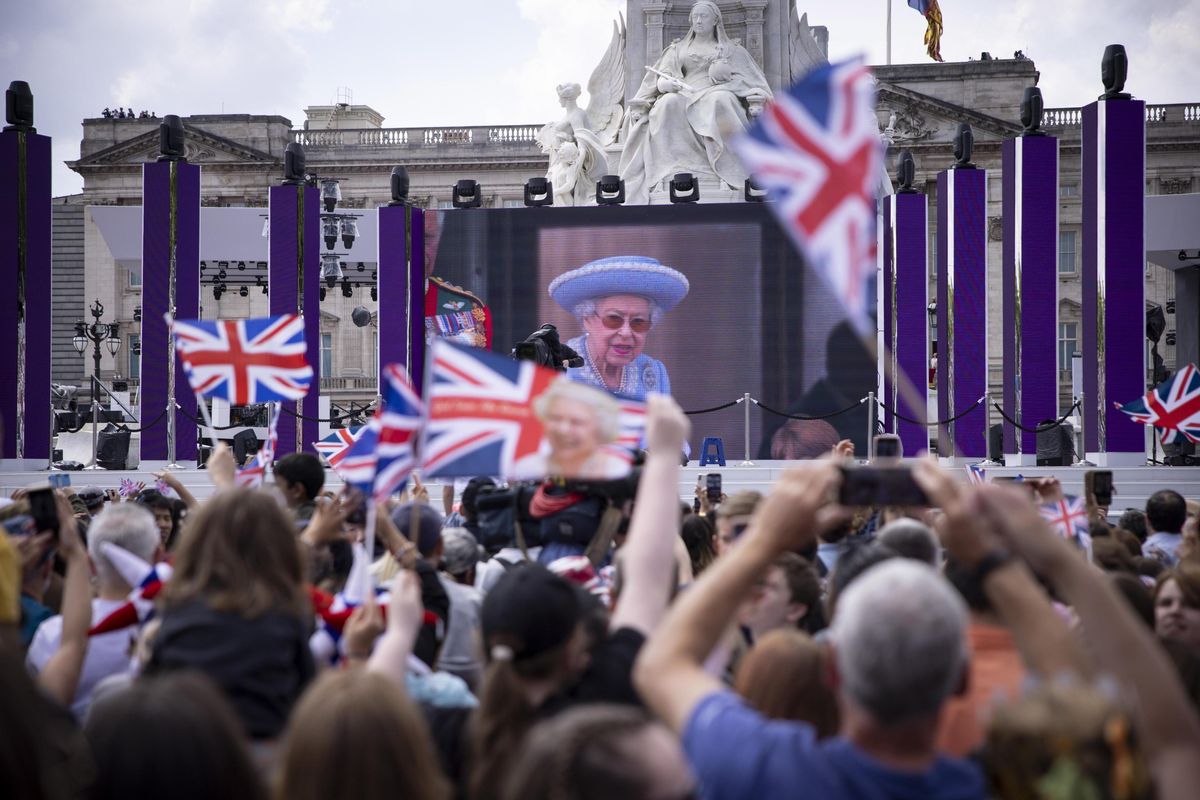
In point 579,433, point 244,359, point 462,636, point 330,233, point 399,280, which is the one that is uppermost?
point 330,233

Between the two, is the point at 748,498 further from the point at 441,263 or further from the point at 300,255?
the point at 441,263

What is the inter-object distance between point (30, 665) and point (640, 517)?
2.22 meters

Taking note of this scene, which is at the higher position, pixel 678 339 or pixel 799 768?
pixel 678 339

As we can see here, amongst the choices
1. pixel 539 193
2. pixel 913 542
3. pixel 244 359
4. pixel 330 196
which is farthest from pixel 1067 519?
pixel 330 196

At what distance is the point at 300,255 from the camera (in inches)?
874

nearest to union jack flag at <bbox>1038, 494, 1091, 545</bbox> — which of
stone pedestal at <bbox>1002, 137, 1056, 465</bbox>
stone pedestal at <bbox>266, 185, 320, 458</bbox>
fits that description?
stone pedestal at <bbox>1002, 137, 1056, 465</bbox>

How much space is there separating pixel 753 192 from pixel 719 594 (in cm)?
2203

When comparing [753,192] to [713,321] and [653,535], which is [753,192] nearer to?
[713,321]

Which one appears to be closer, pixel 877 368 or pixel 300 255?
pixel 300 255

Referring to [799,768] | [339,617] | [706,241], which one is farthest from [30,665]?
[706,241]

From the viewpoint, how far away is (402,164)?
5534 centimetres

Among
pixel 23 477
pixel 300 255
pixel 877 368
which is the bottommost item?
pixel 23 477

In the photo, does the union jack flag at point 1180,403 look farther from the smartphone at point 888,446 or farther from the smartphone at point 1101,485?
the smartphone at point 888,446

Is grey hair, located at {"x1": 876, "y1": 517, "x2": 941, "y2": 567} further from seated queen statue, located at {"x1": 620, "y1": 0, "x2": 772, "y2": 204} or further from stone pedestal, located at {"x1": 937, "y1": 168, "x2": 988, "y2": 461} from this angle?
seated queen statue, located at {"x1": 620, "y1": 0, "x2": 772, "y2": 204}
